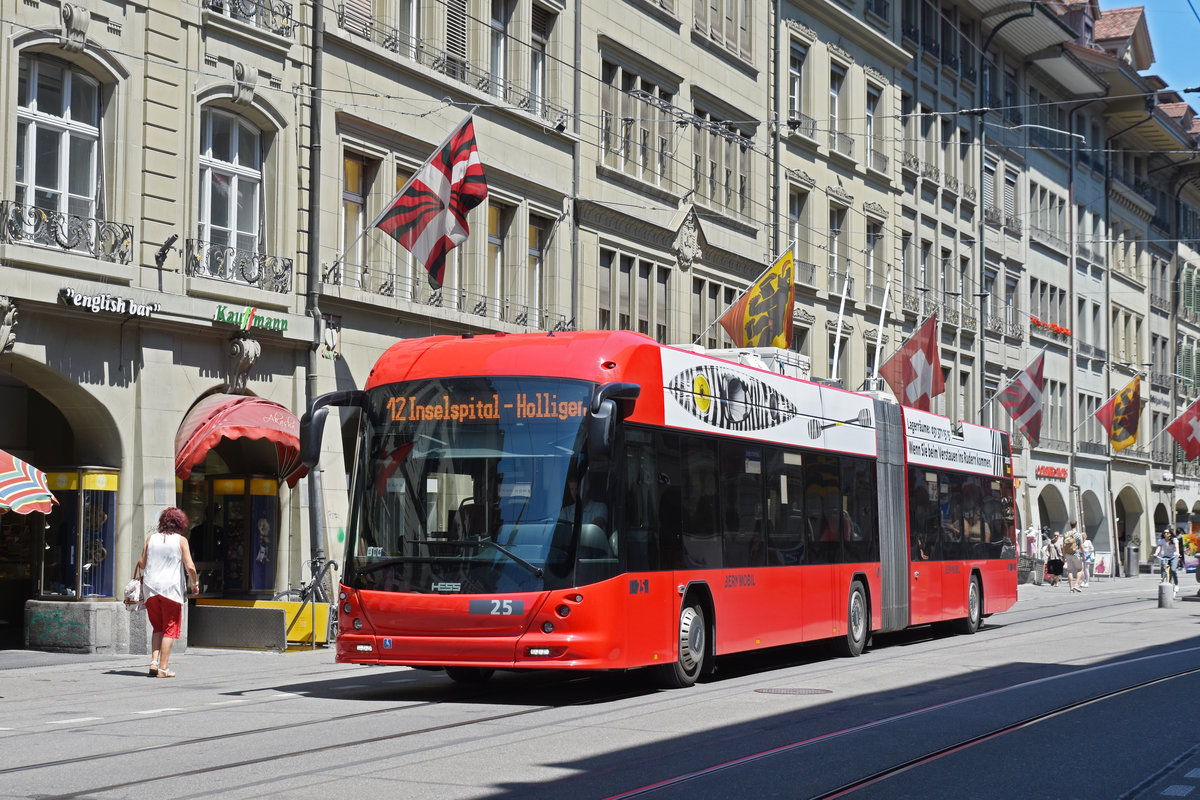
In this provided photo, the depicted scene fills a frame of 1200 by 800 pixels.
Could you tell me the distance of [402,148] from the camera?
25594mm

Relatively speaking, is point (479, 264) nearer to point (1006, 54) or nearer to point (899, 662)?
point (899, 662)

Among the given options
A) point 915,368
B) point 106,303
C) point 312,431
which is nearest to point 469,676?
point 312,431

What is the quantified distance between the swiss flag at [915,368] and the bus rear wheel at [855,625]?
53.5 feet

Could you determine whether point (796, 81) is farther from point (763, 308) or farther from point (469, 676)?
point (469, 676)

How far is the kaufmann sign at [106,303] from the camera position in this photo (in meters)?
19.0

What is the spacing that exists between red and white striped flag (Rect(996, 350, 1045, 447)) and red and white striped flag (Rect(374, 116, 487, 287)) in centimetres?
2350

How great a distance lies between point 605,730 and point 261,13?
14208 mm

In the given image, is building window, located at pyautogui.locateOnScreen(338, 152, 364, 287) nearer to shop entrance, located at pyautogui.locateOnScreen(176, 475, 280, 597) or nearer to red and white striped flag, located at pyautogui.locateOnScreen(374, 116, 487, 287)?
red and white striped flag, located at pyautogui.locateOnScreen(374, 116, 487, 287)

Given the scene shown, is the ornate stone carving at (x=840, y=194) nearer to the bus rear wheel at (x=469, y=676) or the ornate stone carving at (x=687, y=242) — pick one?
the ornate stone carving at (x=687, y=242)

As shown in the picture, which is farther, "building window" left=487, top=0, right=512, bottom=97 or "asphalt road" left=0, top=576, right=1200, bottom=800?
"building window" left=487, top=0, right=512, bottom=97

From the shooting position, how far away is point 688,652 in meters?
15.4

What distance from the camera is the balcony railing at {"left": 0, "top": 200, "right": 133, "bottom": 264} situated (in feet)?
61.2

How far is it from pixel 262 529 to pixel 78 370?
14.7 feet

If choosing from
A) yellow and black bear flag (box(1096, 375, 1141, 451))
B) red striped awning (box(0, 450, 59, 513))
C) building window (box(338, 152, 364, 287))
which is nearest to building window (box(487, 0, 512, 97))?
building window (box(338, 152, 364, 287))
